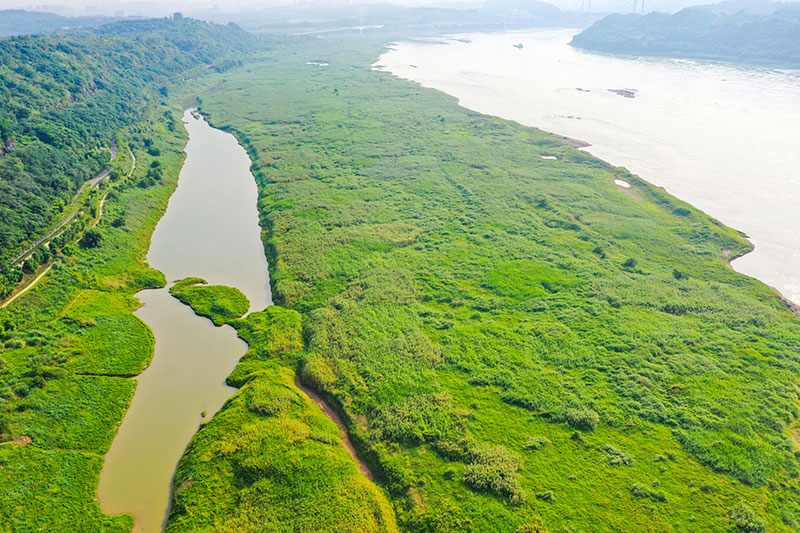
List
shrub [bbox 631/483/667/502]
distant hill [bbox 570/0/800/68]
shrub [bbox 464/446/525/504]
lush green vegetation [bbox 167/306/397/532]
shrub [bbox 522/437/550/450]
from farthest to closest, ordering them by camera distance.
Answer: distant hill [bbox 570/0/800/68] → shrub [bbox 522/437/550/450] → shrub [bbox 464/446/525/504] → shrub [bbox 631/483/667/502] → lush green vegetation [bbox 167/306/397/532]

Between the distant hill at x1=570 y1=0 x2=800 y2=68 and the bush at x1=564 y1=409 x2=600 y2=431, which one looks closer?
the bush at x1=564 y1=409 x2=600 y2=431

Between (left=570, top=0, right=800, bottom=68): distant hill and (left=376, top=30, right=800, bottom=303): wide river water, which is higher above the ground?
(left=570, top=0, right=800, bottom=68): distant hill

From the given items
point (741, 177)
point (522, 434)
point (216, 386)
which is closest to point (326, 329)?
point (216, 386)

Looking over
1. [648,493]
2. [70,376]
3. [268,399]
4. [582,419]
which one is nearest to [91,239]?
[70,376]

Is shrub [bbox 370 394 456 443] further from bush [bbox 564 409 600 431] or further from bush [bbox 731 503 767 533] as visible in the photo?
bush [bbox 731 503 767 533]

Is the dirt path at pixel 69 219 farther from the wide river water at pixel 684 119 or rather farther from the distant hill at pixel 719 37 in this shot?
the distant hill at pixel 719 37

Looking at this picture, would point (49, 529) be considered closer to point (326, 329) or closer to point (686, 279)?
point (326, 329)

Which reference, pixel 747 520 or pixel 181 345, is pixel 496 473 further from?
pixel 181 345

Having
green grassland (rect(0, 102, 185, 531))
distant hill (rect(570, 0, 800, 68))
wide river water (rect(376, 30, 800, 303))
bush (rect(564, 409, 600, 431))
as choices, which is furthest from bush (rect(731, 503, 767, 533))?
distant hill (rect(570, 0, 800, 68))
